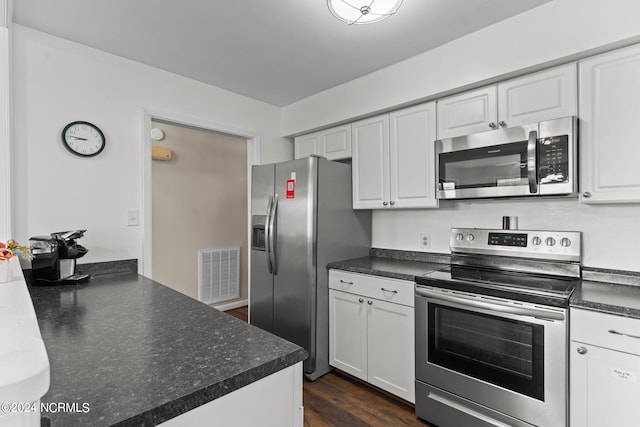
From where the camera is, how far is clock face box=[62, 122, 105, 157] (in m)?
2.18

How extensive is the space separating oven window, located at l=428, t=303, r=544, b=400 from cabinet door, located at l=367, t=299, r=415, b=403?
192 mm

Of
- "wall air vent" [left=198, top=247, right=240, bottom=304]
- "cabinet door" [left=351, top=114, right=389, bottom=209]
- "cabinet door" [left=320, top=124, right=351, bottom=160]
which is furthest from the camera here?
"wall air vent" [left=198, top=247, right=240, bottom=304]

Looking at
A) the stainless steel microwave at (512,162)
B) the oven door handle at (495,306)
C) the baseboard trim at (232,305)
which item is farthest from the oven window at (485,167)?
the baseboard trim at (232,305)

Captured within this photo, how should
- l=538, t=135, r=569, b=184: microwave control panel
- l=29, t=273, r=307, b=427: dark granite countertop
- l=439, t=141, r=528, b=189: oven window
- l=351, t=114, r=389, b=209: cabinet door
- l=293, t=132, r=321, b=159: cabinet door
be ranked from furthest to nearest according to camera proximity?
l=293, t=132, r=321, b=159: cabinet door, l=351, t=114, r=389, b=209: cabinet door, l=439, t=141, r=528, b=189: oven window, l=538, t=135, r=569, b=184: microwave control panel, l=29, t=273, r=307, b=427: dark granite countertop

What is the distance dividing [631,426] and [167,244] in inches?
155

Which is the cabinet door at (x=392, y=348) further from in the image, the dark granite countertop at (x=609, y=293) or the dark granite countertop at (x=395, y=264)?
the dark granite countertop at (x=609, y=293)

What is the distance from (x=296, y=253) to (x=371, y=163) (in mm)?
962

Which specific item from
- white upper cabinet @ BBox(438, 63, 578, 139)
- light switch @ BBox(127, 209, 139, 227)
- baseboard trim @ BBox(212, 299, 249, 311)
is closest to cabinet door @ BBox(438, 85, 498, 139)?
white upper cabinet @ BBox(438, 63, 578, 139)

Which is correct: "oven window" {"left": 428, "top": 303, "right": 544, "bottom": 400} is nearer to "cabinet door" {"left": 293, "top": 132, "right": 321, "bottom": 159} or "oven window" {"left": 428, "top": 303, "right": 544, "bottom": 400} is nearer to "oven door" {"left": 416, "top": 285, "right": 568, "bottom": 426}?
"oven door" {"left": 416, "top": 285, "right": 568, "bottom": 426}

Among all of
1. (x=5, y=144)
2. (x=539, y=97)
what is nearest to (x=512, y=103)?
(x=539, y=97)

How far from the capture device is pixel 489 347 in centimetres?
174

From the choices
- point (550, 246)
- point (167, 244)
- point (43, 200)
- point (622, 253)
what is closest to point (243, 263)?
point (167, 244)

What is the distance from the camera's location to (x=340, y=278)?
2518 millimetres

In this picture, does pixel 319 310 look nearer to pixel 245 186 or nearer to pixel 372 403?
pixel 372 403
